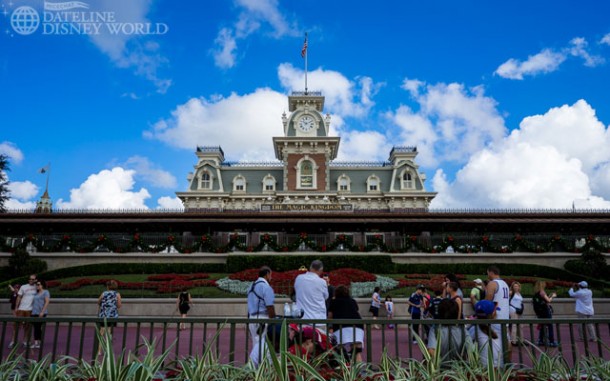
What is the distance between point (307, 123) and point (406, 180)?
14.1 m

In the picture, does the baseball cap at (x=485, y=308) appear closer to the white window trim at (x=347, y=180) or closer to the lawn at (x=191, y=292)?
the lawn at (x=191, y=292)

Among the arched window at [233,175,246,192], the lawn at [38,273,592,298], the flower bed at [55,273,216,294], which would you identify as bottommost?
the lawn at [38,273,592,298]

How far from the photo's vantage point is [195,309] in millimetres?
15602

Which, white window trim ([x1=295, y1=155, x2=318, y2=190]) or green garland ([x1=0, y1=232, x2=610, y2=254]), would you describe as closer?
green garland ([x1=0, y1=232, x2=610, y2=254])

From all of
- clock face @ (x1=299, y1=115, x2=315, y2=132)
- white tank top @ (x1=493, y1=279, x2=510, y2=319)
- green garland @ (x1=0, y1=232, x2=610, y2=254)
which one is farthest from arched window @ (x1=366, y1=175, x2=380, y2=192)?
white tank top @ (x1=493, y1=279, x2=510, y2=319)

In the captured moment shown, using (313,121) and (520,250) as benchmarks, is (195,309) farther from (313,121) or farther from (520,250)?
(313,121)

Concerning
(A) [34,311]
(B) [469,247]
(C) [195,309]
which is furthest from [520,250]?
(A) [34,311]

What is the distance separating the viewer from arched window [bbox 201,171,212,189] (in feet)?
158

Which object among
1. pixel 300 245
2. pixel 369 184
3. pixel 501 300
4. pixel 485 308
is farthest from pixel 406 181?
pixel 485 308

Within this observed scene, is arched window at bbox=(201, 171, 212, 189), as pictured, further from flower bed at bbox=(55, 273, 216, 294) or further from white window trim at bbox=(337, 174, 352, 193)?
flower bed at bbox=(55, 273, 216, 294)

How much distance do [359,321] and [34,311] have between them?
10.0 m

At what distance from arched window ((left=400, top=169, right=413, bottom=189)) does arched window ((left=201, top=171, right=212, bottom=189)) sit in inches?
926

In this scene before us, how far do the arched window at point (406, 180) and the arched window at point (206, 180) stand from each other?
23515 mm

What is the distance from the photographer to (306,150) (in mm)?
47812
